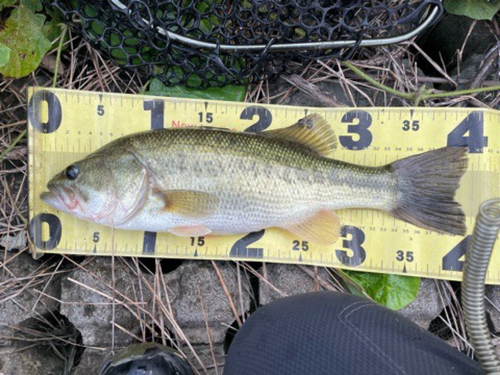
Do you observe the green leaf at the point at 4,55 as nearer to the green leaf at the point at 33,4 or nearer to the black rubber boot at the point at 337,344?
the green leaf at the point at 33,4

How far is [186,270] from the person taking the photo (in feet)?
8.91

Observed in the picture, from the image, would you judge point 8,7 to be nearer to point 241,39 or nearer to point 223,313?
point 241,39

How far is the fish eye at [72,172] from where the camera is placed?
240 cm

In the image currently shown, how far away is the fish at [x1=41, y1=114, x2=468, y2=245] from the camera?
7.89 ft

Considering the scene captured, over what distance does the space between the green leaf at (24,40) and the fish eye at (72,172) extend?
2.60 ft

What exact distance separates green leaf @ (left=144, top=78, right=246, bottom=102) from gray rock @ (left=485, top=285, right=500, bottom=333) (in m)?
2.11

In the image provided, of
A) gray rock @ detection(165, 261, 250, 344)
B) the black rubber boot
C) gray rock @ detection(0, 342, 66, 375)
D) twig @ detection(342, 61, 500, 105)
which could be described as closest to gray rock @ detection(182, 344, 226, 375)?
gray rock @ detection(165, 261, 250, 344)

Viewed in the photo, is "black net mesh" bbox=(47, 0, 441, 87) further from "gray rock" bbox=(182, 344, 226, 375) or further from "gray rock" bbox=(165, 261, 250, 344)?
"gray rock" bbox=(182, 344, 226, 375)

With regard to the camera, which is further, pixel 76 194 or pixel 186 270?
pixel 186 270

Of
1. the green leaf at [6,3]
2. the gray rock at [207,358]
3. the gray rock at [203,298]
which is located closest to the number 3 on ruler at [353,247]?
the gray rock at [203,298]

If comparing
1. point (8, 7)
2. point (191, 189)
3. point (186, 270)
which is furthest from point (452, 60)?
point (8, 7)

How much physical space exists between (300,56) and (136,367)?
6.99ft

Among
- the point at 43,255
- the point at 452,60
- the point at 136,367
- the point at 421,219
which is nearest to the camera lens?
the point at 136,367

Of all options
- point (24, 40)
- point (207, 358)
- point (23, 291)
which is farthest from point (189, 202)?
point (24, 40)
